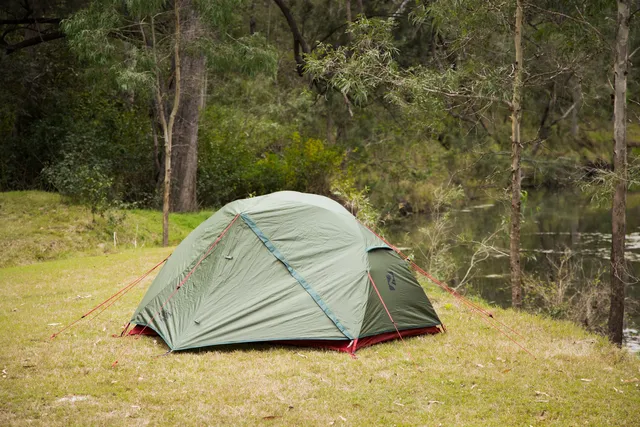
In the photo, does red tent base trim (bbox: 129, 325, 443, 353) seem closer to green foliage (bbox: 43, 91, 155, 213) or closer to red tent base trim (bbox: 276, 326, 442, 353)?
Answer: red tent base trim (bbox: 276, 326, 442, 353)

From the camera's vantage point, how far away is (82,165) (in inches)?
724

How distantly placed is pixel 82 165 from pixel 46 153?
302cm

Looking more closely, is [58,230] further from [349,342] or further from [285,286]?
[349,342]

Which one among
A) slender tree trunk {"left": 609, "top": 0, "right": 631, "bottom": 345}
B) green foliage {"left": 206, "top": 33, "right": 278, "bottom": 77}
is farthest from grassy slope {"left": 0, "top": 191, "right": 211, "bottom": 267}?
slender tree trunk {"left": 609, "top": 0, "right": 631, "bottom": 345}

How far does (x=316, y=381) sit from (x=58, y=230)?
1138 centimetres

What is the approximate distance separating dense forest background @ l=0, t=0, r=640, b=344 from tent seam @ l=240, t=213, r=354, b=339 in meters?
3.99

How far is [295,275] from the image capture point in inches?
314

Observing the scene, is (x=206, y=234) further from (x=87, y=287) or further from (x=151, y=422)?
(x=87, y=287)

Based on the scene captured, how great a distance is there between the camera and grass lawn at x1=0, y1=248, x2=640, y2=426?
5738 millimetres

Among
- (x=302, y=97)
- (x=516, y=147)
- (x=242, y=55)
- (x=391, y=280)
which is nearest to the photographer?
(x=391, y=280)

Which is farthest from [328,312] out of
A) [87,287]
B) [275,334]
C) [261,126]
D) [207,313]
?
[261,126]

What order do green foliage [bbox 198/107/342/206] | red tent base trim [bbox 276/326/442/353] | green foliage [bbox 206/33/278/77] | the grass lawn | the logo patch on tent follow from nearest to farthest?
the grass lawn → red tent base trim [bbox 276/326/442/353] → the logo patch on tent → green foliage [bbox 206/33/278/77] → green foliage [bbox 198/107/342/206]

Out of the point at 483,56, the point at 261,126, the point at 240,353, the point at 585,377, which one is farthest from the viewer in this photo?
the point at 261,126

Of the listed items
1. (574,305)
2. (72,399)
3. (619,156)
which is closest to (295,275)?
(72,399)
